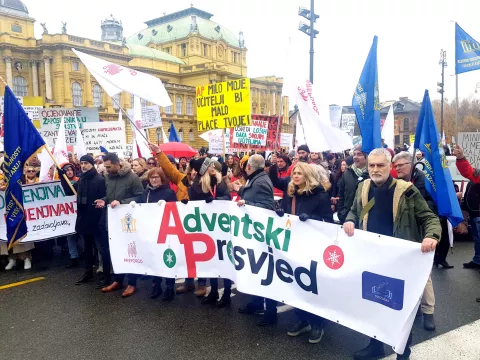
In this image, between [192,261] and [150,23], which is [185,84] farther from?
[192,261]

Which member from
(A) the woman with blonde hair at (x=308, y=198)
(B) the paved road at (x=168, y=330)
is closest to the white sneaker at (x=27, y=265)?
(B) the paved road at (x=168, y=330)

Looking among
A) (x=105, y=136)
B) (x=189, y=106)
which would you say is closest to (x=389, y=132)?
(x=105, y=136)

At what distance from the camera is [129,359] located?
3984 millimetres

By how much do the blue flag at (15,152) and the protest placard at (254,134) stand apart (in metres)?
6.91

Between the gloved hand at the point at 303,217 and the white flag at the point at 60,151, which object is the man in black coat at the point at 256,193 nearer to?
the gloved hand at the point at 303,217

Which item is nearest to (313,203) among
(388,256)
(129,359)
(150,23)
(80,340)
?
(388,256)

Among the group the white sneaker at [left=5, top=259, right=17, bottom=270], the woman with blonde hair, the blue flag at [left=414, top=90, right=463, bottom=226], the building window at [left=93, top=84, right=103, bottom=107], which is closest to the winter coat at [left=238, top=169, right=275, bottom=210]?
the woman with blonde hair

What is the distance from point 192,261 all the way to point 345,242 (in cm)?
217

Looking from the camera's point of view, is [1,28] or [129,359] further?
[1,28]

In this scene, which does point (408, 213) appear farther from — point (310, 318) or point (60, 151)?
point (60, 151)

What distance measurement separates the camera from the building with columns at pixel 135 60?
56594 mm

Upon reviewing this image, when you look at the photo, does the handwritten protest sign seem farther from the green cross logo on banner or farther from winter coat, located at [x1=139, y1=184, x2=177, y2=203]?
the green cross logo on banner

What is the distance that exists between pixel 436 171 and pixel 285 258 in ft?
7.40

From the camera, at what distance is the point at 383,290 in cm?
364
